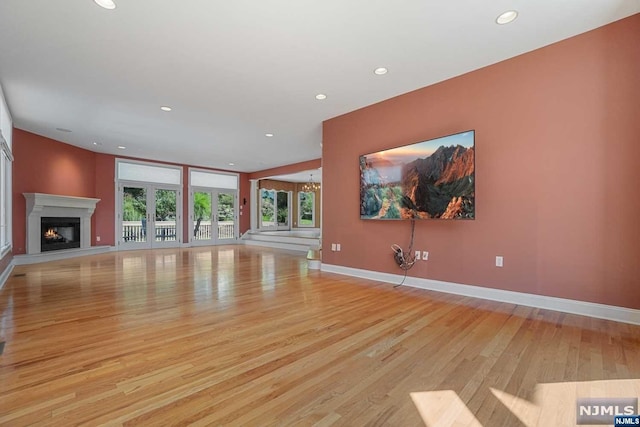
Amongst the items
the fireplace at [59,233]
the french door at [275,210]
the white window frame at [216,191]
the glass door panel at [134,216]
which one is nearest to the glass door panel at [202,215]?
the white window frame at [216,191]

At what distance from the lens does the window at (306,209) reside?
14.7 m

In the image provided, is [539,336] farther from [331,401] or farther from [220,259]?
[220,259]

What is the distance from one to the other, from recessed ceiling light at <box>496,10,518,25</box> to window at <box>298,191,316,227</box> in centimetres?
1217

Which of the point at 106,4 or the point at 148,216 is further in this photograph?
the point at 148,216

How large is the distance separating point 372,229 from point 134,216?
793 cm

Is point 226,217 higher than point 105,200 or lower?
lower

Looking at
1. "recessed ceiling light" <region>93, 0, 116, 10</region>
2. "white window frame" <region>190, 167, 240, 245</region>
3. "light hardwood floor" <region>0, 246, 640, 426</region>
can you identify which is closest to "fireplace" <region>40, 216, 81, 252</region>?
"white window frame" <region>190, 167, 240, 245</region>

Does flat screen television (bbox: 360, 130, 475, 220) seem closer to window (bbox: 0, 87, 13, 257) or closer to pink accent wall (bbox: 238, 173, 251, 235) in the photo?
window (bbox: 0, 87, 13, 257)

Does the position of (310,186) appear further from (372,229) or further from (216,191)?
(372,229)

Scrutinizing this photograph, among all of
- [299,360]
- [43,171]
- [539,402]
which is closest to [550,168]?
[539,402]

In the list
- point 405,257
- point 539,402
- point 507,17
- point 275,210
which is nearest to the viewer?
point 539,402

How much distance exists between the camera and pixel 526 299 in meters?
3.36

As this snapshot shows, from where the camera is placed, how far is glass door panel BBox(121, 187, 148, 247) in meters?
8.96

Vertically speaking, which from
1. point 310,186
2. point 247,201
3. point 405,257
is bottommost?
point 405,257
